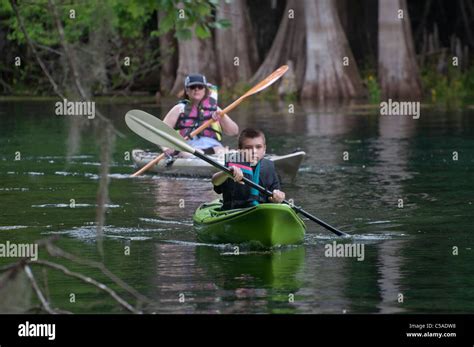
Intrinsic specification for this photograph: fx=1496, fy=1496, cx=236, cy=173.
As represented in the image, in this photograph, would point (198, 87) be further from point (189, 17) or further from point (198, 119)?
point (189, 17)

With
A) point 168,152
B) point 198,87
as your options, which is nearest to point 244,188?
point 198,87

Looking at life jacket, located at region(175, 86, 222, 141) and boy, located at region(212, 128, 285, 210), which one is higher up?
life jacket, located at region(175, 86, 222, 141)

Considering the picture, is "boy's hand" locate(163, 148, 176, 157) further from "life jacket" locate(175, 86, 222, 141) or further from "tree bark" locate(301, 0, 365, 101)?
"tree bark" locate(301, 0, 365, 101)

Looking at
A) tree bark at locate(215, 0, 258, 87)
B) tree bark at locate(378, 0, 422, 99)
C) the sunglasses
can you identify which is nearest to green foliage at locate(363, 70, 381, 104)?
tree bark at locate(378, 0, 422, 99)

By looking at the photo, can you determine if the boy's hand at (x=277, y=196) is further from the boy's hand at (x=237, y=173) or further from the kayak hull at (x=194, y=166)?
the kayak hull at (x=194, y=166)

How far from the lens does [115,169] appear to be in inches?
871

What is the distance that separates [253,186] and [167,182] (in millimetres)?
7016

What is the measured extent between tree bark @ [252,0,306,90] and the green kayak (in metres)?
28.7

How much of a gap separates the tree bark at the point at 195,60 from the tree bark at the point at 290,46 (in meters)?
2.07

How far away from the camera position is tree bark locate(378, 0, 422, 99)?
1575 inches

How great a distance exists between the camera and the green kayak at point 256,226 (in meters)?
13.3

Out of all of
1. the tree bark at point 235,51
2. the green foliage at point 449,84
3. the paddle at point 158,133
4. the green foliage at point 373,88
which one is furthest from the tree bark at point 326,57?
the paddle at point 158,133

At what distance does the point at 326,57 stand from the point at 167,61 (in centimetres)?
777
